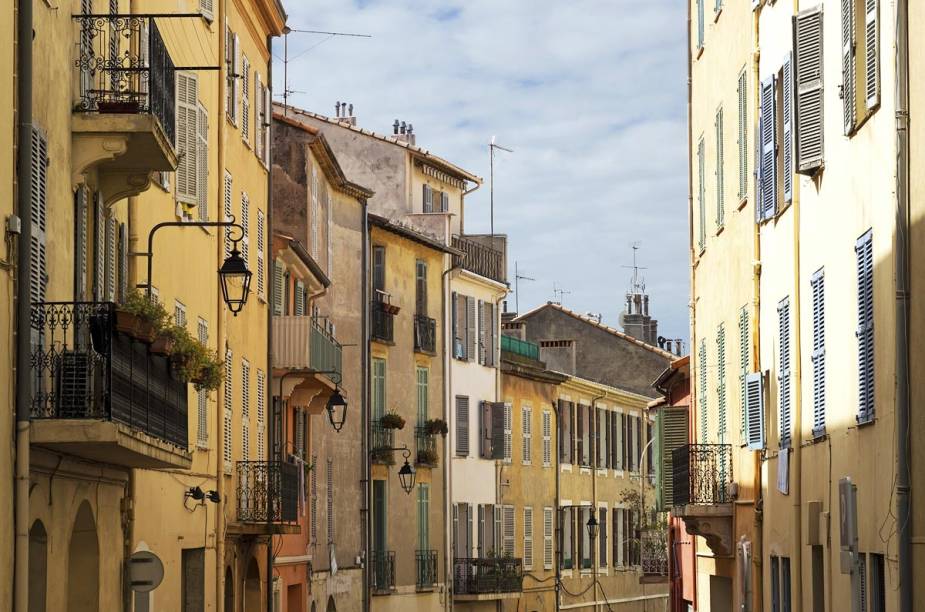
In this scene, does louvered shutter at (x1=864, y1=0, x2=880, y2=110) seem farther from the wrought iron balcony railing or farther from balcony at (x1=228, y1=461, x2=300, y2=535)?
the wrought iron balcony railing

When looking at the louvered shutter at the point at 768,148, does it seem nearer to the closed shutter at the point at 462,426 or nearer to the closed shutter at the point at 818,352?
the closed shutter at the point at 818,352

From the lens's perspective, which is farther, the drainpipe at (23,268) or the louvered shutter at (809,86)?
the louvered shutter at (809,86)

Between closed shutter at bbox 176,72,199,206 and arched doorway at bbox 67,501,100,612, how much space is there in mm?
5709

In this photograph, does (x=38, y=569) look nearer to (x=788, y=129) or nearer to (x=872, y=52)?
(x=872, y=52)

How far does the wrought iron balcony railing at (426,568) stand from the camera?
156 ft

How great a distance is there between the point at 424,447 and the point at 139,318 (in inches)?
1262

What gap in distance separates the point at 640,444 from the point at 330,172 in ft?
92.1

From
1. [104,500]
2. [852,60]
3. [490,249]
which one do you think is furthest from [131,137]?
[490,249]

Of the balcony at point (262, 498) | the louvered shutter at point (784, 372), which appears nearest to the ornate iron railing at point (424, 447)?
the balcony at point (262, 498)

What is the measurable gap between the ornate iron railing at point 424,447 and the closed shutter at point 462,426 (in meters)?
2.60

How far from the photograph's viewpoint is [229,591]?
29.4 m

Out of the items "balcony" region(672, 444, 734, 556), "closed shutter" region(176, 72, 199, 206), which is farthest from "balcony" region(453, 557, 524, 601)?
"closed shutter" region(176, 72, 199, 206)

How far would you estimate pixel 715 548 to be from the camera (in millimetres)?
26547

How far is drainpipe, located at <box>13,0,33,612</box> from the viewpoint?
14.8m
